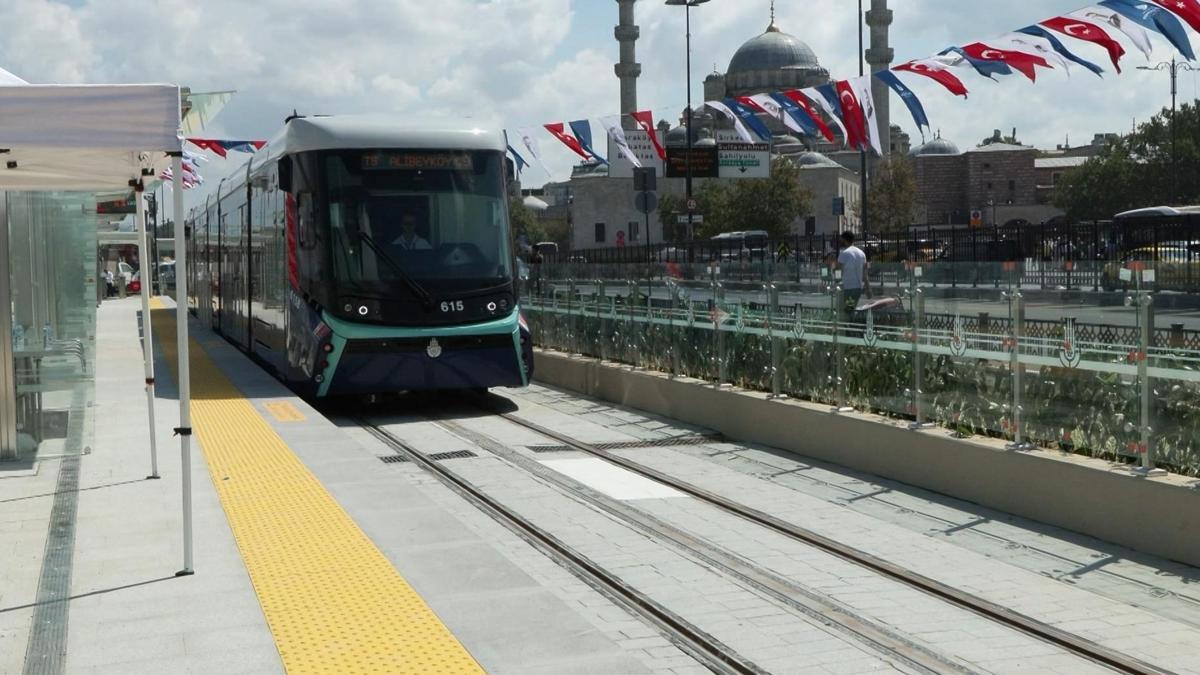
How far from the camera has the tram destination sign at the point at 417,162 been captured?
51.8 ft

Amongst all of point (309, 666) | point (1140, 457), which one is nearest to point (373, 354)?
point (1140, 457)

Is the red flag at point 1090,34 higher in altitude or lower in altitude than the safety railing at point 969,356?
higher

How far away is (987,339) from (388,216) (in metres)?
7.30

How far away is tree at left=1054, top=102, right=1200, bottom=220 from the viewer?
9019 cm

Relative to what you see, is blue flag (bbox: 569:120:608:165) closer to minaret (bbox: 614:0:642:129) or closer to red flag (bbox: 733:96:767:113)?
red flag (bbox: 733:96:767:113)

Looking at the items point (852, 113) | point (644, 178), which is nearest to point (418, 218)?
point (852, 113)

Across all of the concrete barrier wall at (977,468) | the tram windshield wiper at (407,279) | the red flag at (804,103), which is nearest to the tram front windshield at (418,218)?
the tram windshield wiper at (407,279)

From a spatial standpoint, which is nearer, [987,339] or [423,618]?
[423,618]

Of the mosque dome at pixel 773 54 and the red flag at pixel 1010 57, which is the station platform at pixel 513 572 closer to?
the red flag at pixel 1010 57

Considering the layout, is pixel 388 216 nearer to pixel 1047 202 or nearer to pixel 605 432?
pixel 605 432

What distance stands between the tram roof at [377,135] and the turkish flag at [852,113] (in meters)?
5.27

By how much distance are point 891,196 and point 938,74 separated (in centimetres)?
7804

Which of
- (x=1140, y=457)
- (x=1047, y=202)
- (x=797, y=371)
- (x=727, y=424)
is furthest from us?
(x=1047, y=202)

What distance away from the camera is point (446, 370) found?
1580 cm
